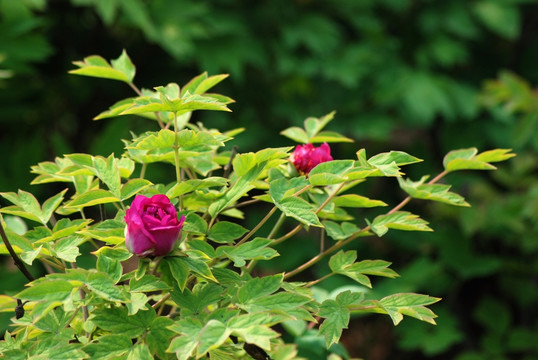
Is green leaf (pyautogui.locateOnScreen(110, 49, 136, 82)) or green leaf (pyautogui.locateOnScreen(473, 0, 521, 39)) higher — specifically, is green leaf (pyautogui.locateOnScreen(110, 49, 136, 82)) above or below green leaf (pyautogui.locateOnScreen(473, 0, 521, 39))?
above

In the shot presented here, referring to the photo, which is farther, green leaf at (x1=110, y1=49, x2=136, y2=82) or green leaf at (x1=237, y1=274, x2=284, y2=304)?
green leaf at (x1=110, y1=49, x2=136, y2=82)

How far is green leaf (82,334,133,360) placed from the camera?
68cm

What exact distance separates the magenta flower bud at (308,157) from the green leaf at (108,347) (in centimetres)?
34

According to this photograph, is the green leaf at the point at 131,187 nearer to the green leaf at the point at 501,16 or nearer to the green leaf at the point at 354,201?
the green leaf at the point at 354,201

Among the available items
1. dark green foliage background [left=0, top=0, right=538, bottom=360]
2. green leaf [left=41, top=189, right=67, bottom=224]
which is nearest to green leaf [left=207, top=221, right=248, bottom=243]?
green leaf [left=41, top=189, right=67, bottom=224]

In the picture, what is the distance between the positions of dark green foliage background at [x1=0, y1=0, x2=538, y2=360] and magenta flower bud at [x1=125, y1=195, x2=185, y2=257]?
179 cm

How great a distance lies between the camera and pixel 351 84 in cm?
266

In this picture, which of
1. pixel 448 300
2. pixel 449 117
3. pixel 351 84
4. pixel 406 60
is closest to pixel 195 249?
pixel 351 84

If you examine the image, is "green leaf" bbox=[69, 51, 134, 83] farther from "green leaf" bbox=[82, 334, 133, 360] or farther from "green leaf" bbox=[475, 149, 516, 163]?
"green leaf" bbox=[475, 149, 516, 163]

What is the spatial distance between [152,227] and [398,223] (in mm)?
318

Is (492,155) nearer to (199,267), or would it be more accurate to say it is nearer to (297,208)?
(297,208)

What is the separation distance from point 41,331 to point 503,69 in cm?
275

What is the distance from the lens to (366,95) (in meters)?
2.84

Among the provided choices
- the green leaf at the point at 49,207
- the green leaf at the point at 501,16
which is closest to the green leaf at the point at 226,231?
the green leaf at the point at 49,207
